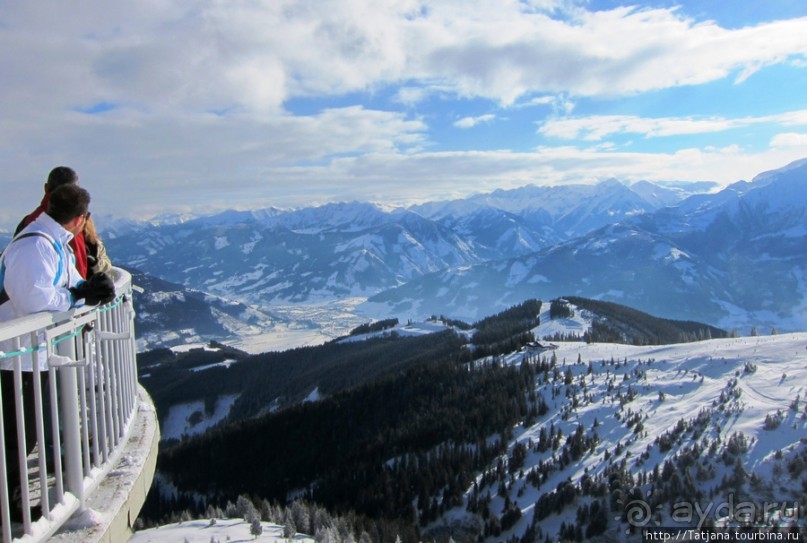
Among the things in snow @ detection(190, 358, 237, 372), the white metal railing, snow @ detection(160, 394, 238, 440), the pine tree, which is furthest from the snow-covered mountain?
snow @ detection(190, 358, 237, 372)

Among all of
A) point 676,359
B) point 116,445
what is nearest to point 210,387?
point 676,359

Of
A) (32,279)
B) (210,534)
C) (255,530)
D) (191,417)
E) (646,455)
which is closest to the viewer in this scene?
(32,279)

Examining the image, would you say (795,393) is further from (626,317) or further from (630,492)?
(626,317)

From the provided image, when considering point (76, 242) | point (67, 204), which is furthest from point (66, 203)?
point (76, 242)

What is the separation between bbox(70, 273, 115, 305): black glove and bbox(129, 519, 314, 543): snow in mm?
22897

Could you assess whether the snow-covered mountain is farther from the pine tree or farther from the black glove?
the black glove

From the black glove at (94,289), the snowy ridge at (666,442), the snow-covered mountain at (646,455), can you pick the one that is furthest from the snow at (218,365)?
the black glove at (94,289)

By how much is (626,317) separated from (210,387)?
407 feet

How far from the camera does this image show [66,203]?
6793 mm

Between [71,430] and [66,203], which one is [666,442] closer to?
[71,430]

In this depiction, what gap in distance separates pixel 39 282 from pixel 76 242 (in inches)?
63.2

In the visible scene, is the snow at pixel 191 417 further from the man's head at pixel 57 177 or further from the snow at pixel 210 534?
the man's head at pixel 57 177

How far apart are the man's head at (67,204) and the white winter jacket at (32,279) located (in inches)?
10.4

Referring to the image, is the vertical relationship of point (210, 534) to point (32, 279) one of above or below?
below
